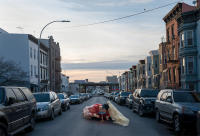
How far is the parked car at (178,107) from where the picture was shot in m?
11.6

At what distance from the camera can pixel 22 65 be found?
1741 inches

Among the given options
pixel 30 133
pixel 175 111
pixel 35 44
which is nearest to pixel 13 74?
pixel 35 44

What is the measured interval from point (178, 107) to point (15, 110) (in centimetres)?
651

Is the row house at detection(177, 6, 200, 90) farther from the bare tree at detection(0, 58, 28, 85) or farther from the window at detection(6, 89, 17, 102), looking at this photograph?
the window at detection(6, 89, 17, 102)

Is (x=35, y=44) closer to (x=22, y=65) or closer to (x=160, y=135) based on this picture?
(x=22, y=65)

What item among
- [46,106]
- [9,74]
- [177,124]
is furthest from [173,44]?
[177,124]

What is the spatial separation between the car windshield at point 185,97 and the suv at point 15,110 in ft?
21.3

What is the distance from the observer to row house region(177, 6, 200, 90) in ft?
108

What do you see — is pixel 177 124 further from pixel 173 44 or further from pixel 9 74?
pixel 9 74

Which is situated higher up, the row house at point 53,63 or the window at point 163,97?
the row house at point 53,63

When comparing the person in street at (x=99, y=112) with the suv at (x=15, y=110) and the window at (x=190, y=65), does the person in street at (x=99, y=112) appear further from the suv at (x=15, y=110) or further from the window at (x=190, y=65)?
the window at (x=190, y=65)

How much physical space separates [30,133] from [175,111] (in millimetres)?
6207

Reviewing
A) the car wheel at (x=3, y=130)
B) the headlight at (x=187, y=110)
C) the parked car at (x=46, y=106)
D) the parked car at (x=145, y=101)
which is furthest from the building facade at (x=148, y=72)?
the car wheel at (x=3, y=130)

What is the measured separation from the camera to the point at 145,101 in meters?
19.2
